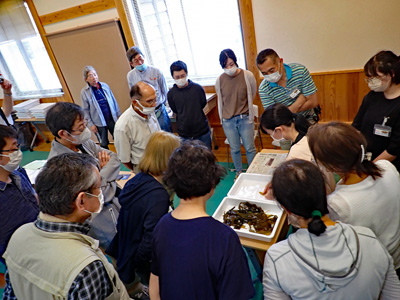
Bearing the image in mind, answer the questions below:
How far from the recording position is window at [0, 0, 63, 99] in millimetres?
4590

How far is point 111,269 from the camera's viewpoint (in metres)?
1.04

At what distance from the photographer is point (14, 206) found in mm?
1460

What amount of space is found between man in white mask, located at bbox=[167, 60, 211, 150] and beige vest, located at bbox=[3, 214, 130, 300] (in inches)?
83.4

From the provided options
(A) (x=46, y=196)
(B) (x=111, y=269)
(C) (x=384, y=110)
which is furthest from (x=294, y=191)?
(C) (x=384, y=110)

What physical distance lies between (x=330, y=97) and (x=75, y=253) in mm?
3312

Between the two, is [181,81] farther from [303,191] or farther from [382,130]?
[303,191]

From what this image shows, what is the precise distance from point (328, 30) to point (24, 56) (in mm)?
5544

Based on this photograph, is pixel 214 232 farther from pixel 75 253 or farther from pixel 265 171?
pixel 265 171

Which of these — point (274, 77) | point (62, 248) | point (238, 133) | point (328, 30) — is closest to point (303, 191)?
point (62, 248)

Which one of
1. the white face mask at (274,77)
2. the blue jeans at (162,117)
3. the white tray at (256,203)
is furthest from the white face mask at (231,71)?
Answer: the white tray at (256,203)

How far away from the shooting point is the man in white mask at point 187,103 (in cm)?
285

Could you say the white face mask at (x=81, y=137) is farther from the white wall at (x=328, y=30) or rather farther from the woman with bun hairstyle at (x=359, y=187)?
the white wall at (x=328, y=30)

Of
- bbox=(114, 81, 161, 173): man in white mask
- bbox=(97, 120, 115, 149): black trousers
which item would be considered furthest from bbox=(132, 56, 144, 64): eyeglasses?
bbox=(114, 81, 161, 173): man in white mask

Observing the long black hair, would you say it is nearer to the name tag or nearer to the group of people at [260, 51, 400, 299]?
the group of people at [260, 51, 400, 299]
